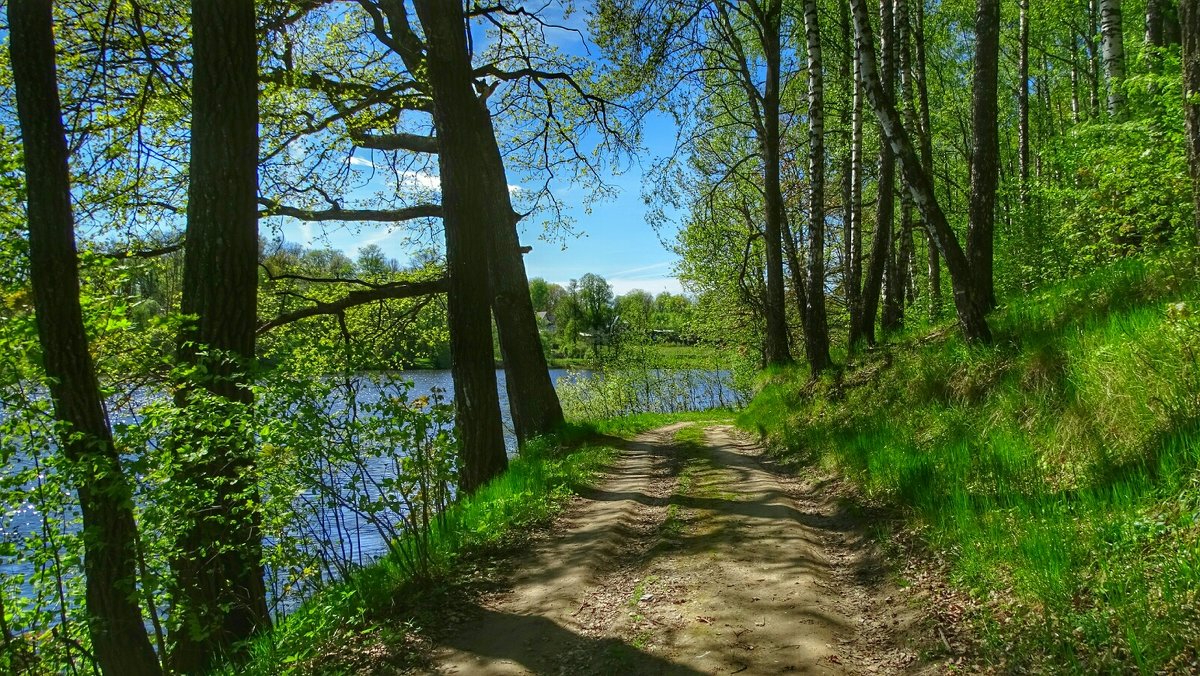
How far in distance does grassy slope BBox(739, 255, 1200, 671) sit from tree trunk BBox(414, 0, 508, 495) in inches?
182

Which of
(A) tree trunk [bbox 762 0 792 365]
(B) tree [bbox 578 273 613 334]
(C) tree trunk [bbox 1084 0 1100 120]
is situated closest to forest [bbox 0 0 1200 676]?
(A) tree trunk [bbox 762 0 792 365]

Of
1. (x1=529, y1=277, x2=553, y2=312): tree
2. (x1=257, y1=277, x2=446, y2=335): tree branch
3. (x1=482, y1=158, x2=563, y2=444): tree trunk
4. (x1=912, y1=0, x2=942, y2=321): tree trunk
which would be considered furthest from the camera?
(x1=529, y1=277, x2=553, y2=312): tree

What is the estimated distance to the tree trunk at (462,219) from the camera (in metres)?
8.45

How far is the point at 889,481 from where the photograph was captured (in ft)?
18.4

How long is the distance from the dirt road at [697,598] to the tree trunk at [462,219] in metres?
2.47

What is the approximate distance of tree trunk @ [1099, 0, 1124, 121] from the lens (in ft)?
31.6

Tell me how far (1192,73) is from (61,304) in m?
7.41

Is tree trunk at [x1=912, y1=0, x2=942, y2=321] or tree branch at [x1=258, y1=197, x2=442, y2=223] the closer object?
tree branch at [x1=258, y1=197, x2=442, y2=223]

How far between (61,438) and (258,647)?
189 centimetres

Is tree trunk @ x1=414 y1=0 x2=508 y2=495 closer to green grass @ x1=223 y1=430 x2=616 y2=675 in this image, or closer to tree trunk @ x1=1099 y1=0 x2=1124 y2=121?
green grass @ x1=223 y1=430 x2=616 y2=675

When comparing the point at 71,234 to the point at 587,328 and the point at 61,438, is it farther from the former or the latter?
the point at 587,328

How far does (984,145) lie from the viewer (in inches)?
311

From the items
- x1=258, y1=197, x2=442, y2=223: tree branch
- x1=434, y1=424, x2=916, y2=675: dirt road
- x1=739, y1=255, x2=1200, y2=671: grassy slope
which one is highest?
x1=258, y1=197, x2=442, y2=223: tree branch

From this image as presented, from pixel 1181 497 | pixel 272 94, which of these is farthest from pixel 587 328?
pixel 1181 497
